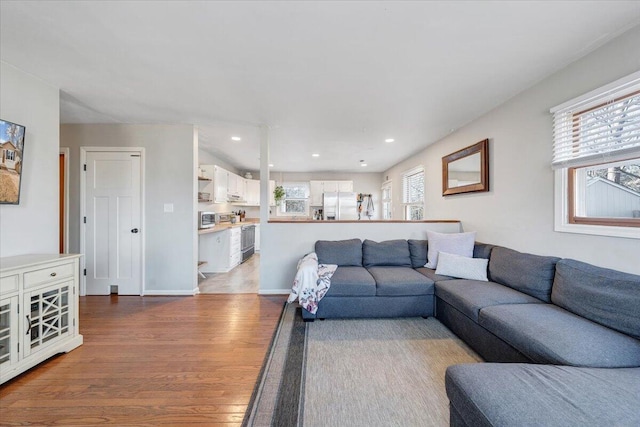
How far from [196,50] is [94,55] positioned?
858 millimetres

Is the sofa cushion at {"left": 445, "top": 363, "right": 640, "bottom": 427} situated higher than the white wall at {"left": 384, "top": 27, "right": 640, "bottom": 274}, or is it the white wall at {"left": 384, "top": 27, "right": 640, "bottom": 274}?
the white wall at {"left": 384, "top": 27, "right": 640, "bottom": 274}

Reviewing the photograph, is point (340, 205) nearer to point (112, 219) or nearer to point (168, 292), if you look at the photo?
point (168, 292)

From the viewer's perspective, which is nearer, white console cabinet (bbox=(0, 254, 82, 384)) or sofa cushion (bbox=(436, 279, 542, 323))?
white console cabinet (bbox=(0, 254, 82, 384))

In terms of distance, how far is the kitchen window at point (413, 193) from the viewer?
512cm

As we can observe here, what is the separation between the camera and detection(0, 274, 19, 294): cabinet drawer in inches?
66.5

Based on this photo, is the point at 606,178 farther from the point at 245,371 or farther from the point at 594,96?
the point at 245,371

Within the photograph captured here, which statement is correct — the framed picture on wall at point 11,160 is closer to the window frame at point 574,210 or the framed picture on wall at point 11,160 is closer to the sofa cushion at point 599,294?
the sofa cushion at point 599,294

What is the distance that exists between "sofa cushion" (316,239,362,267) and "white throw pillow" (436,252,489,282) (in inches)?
39.4

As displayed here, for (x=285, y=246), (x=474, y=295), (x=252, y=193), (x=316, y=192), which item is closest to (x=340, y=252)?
(x=285, y=246)

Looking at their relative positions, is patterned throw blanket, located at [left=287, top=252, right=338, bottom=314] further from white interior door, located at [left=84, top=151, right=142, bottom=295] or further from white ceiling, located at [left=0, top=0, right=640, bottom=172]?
white interior door, located at [left=84, top=151, right=142, bottom=295]

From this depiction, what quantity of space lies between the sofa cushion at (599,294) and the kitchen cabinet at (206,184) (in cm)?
482

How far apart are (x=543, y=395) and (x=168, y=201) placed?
4.12 meters

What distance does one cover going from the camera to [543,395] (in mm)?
1053

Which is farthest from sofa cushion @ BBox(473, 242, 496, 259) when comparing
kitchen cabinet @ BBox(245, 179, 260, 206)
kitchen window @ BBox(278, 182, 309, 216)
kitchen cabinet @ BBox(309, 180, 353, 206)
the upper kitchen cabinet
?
kitchen cabinet @ BBox(245, 179, 260, 206)
